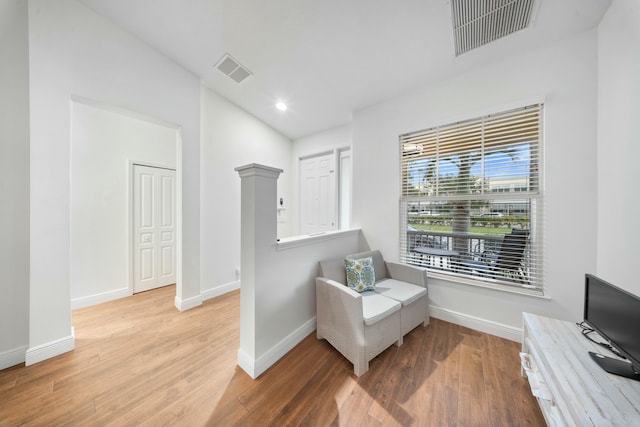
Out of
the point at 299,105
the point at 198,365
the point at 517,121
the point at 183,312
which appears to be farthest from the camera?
the point at 299,105

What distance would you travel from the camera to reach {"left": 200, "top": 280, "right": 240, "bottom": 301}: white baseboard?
2994 mm

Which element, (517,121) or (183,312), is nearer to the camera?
(517,121)

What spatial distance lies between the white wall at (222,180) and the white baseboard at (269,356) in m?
1.65

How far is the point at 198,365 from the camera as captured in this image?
1.74 m

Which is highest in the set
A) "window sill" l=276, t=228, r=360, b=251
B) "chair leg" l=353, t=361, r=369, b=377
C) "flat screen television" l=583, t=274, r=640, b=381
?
"window sill" l=276, t=228, r=360, b=251

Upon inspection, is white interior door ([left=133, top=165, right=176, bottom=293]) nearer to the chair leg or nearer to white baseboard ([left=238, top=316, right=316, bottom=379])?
white baseboard ([left=238, top=316, right=316, bottom=379])

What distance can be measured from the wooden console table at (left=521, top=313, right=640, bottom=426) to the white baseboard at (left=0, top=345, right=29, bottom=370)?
144 inches

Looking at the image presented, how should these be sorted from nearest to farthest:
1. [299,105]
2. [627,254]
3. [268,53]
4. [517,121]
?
[627,254] < [517,121] < [268,53] < [299,105]

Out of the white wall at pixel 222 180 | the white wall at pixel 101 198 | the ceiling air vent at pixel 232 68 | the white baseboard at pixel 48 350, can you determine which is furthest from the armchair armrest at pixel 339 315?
the white wall at pixel 101 198

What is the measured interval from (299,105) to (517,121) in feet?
8.62

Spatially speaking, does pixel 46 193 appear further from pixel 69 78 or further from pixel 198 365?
pixel 198 365

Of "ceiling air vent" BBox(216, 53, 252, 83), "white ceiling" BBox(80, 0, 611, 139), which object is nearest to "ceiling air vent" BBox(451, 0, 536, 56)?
"white ceiling" BBox(80, 0, 611, 139)

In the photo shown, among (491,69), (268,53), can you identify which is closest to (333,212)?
(268,53)

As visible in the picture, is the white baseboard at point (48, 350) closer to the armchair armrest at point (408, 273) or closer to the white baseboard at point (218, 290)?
the white baseboard at point (218, 290)
